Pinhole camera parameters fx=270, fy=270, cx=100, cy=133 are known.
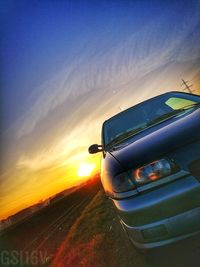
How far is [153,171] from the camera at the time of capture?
7.63ft

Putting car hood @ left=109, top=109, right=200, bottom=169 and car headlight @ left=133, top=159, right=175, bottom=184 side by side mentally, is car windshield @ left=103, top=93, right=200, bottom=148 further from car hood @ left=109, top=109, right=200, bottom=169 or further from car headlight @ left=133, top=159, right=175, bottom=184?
car headlight @ left=133, top=159, right=175, bottom=184

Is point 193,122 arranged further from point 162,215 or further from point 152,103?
point 152,103

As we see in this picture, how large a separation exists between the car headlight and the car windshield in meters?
1.66

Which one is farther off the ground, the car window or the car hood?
the car window

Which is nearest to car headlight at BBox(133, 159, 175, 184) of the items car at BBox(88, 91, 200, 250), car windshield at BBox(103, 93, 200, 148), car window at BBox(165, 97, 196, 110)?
car at BBox(88, 91, 200, 250)

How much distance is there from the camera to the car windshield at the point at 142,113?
13.5ft

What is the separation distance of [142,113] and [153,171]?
2199mm

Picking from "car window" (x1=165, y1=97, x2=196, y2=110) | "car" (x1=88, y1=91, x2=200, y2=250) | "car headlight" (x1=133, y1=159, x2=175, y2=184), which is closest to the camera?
"car" (x1=88, y1=91, x2=200, y2=250)

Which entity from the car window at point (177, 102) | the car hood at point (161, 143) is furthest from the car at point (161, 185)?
the car window at point (177, 102)

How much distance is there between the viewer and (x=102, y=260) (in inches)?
152

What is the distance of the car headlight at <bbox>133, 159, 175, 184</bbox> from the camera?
88.7 inches

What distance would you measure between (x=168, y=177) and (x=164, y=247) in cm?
58

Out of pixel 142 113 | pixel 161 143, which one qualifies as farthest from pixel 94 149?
pixel 161 143

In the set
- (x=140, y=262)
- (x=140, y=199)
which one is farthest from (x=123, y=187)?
(x=140, y=262)
